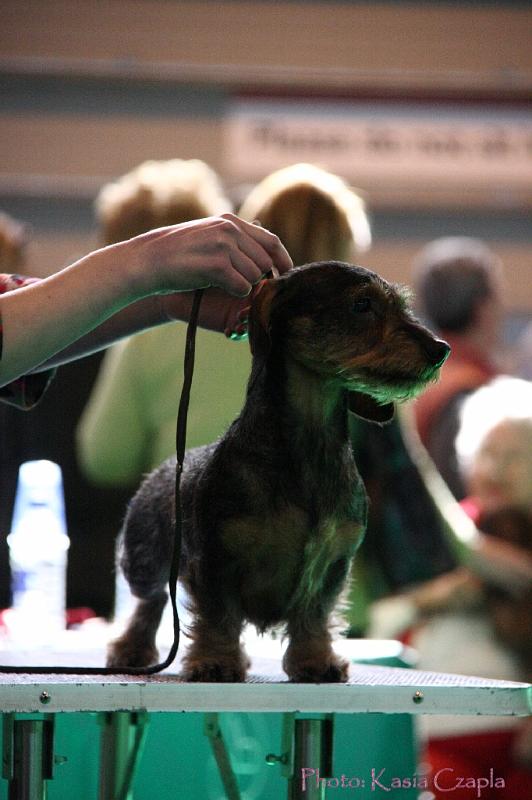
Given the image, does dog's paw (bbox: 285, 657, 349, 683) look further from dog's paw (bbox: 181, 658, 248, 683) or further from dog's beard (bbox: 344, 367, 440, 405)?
dog's beard (bbox: 344, 367, 440, 405)

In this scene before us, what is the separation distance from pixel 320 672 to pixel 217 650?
14cm

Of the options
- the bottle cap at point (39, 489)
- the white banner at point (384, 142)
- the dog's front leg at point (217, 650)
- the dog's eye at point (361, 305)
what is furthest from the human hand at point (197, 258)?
the white banner at point (384, 142)

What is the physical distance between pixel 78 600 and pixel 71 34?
11.9 feet

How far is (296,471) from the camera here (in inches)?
54.5

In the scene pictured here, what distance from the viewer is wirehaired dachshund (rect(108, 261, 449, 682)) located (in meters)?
1.36

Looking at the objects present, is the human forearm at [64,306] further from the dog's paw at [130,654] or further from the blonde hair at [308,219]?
the blonde hair at [308,219]

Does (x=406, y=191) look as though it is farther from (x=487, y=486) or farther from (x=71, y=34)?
(x=487, y=486)

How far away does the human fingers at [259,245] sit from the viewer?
1.39 metres

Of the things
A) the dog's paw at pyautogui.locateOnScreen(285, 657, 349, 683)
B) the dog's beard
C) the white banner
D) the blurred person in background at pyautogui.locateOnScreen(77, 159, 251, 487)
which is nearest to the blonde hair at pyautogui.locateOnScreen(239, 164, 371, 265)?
the blurred person in background at pyautogui.locateOnScreen(77, 159, 251, 487)

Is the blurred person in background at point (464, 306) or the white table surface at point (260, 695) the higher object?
the blurred person in background at point (464, 306)

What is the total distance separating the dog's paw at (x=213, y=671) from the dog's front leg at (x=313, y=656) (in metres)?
0.08

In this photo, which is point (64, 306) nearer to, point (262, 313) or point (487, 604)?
point (262, 313)

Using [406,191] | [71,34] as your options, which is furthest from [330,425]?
[71,34]

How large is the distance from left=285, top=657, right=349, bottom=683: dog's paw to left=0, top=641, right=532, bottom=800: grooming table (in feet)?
0.08
